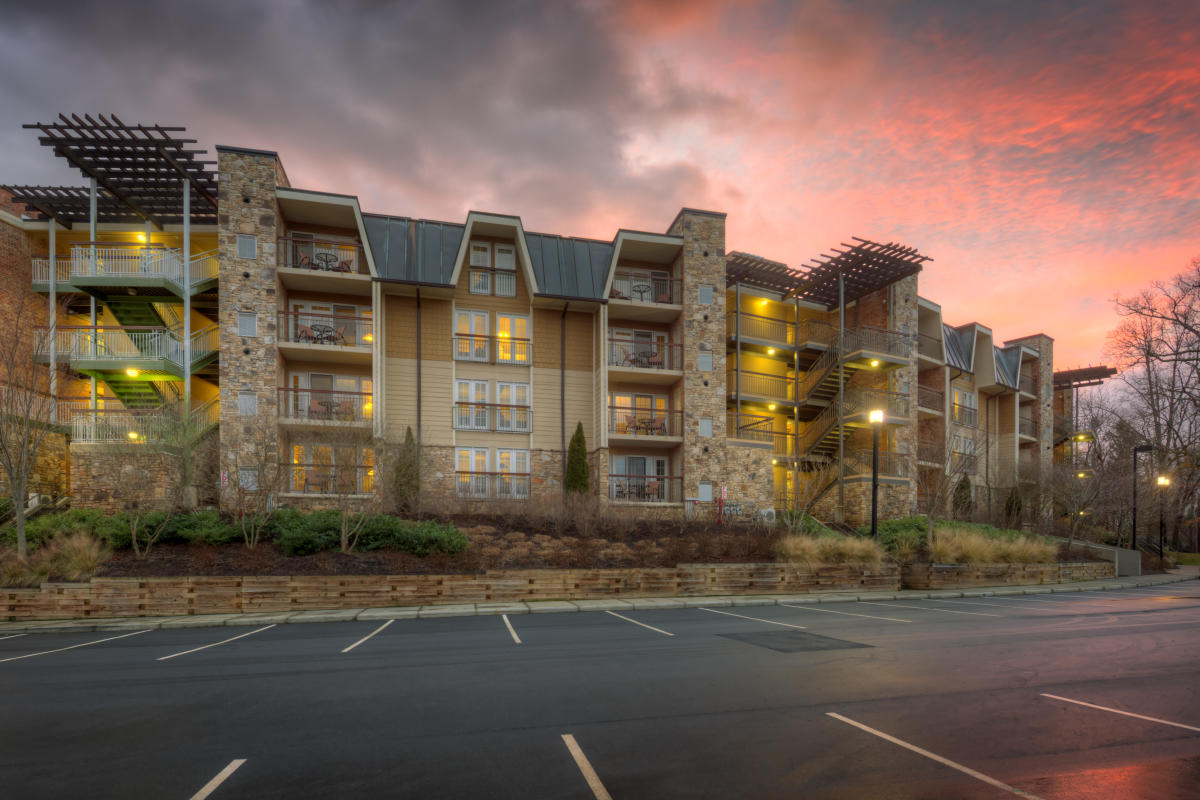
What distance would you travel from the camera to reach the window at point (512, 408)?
2494cm

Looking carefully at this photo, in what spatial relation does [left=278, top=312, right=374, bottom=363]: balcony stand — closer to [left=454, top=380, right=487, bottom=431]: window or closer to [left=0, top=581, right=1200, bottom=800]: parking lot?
[left=454, top=380, right=487, bottom=431]: window

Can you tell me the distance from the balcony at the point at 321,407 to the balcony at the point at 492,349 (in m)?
4.23

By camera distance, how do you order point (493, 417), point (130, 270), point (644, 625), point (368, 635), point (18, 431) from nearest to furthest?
1. point (368, 635)
2. point (644, 625)
3. point (18, 431)
4. point (130, 270)
5. point (493, 417)

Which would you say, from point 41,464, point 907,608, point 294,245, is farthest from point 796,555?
point 41,464

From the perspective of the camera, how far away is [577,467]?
928 inches

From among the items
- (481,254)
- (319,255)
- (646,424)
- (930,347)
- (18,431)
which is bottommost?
(18,431)

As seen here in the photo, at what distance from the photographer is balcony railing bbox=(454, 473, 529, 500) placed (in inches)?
923

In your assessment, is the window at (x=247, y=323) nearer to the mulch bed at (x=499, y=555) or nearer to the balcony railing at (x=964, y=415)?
the mulch bed at (x=499, y=555)

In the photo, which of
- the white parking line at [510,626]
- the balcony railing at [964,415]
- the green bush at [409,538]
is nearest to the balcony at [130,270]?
the green bush at [409,538]

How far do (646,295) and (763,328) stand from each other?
7364mm

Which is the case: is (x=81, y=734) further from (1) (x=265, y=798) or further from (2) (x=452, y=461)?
(2) (x=452, y=461)

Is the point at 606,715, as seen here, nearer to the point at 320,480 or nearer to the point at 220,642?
the point at 220,642

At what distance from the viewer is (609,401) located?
2625 cm

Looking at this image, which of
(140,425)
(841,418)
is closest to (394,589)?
(140,425)
